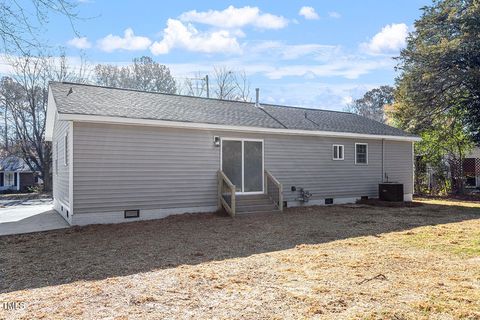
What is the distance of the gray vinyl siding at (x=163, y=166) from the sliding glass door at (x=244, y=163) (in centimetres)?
22

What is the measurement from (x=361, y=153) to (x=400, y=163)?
2.28 meters

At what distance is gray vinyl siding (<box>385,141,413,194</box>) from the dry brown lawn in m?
5.78

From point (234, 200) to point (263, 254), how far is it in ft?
12.6

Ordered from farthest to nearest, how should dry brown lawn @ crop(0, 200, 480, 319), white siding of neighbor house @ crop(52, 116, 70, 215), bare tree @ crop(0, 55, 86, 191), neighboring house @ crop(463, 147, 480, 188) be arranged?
1. bare tree @ crop(0, 55, 86, 191)
2. neighboring house @ crop(463, 147, 480, 188)
3. white siding of neighbor house @ crop(52, 116, 70, 215)
4. dry brown lawn @ crop(0, 200, 480, 319)

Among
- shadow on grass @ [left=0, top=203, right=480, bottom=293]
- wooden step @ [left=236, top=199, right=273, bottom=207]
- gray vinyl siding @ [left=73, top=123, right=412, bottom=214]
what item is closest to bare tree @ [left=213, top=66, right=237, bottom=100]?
gray vinyl siding @ [left=73, top=123, right=412, bottom=214]

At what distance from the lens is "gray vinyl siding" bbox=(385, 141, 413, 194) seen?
561 inches

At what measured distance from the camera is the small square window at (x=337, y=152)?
41.8 feet

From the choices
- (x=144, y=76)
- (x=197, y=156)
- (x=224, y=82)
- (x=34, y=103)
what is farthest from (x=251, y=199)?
(x=144, y=76)

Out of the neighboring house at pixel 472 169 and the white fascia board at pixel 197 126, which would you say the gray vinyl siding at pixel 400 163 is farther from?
the neighboring house at pixel 472 169

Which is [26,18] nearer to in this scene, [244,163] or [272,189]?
[244,163]

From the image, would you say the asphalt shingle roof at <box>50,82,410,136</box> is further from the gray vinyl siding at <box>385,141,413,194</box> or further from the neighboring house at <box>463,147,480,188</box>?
the neighboring house at <box>463,147,480,188</box>

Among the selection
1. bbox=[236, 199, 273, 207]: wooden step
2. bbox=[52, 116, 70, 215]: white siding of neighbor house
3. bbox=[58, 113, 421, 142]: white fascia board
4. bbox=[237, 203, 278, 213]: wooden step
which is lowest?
bbox=[237, 203, 278, 213]: wooden step

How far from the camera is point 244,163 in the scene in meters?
10.9

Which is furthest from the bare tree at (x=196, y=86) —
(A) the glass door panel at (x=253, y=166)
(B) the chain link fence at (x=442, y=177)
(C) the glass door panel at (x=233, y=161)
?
(C) the glass door panel at (x=233, y=161)
